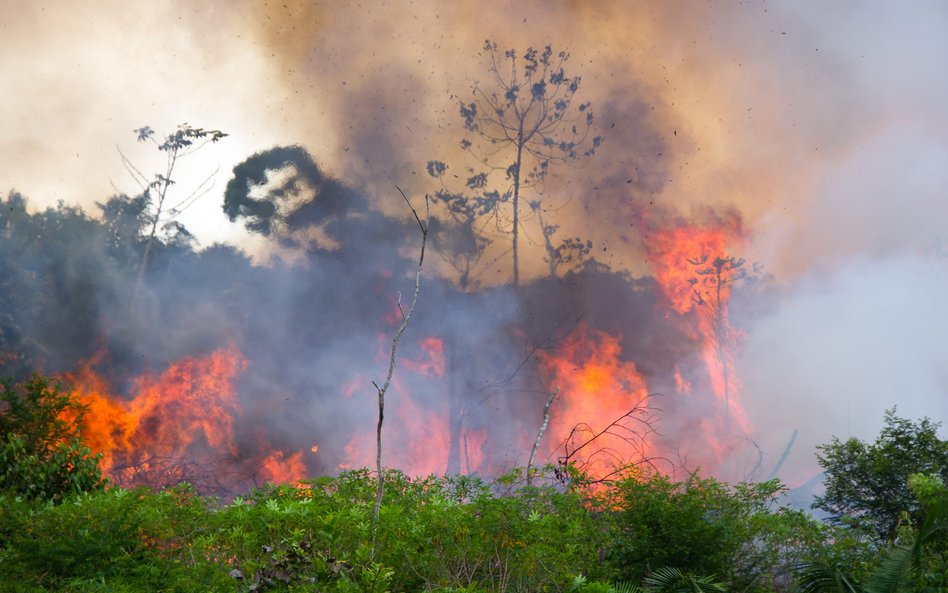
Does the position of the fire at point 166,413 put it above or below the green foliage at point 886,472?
above

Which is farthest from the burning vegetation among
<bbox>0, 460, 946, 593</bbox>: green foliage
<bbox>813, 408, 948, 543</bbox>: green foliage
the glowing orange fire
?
<bbox>0, 460, 946, 593</bbox>: green foliage

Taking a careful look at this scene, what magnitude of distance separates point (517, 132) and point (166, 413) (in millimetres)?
9312

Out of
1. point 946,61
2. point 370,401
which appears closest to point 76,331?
point 370,401

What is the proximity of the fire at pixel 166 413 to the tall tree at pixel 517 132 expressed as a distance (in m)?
6.04

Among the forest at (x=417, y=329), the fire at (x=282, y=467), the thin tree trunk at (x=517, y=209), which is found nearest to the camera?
the forest at (x=417, y=329)

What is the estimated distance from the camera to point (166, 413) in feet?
51.2

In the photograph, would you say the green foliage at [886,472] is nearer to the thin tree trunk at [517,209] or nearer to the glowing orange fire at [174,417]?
the thin tree trunk at [517,209]

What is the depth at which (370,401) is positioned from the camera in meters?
17.1

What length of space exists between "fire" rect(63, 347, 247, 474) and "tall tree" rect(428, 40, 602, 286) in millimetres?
6040

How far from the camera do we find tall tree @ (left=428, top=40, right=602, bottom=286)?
59.1ft

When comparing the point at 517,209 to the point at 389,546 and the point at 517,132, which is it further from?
the point at 389,546

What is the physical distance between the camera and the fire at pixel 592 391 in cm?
1755

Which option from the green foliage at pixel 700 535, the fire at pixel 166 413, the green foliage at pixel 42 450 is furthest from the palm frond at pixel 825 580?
the fire at pixel 166 413

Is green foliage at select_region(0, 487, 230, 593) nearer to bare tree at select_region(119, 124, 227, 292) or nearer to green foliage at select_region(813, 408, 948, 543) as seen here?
green foliage at select_region(813, 408, 948, 543)
